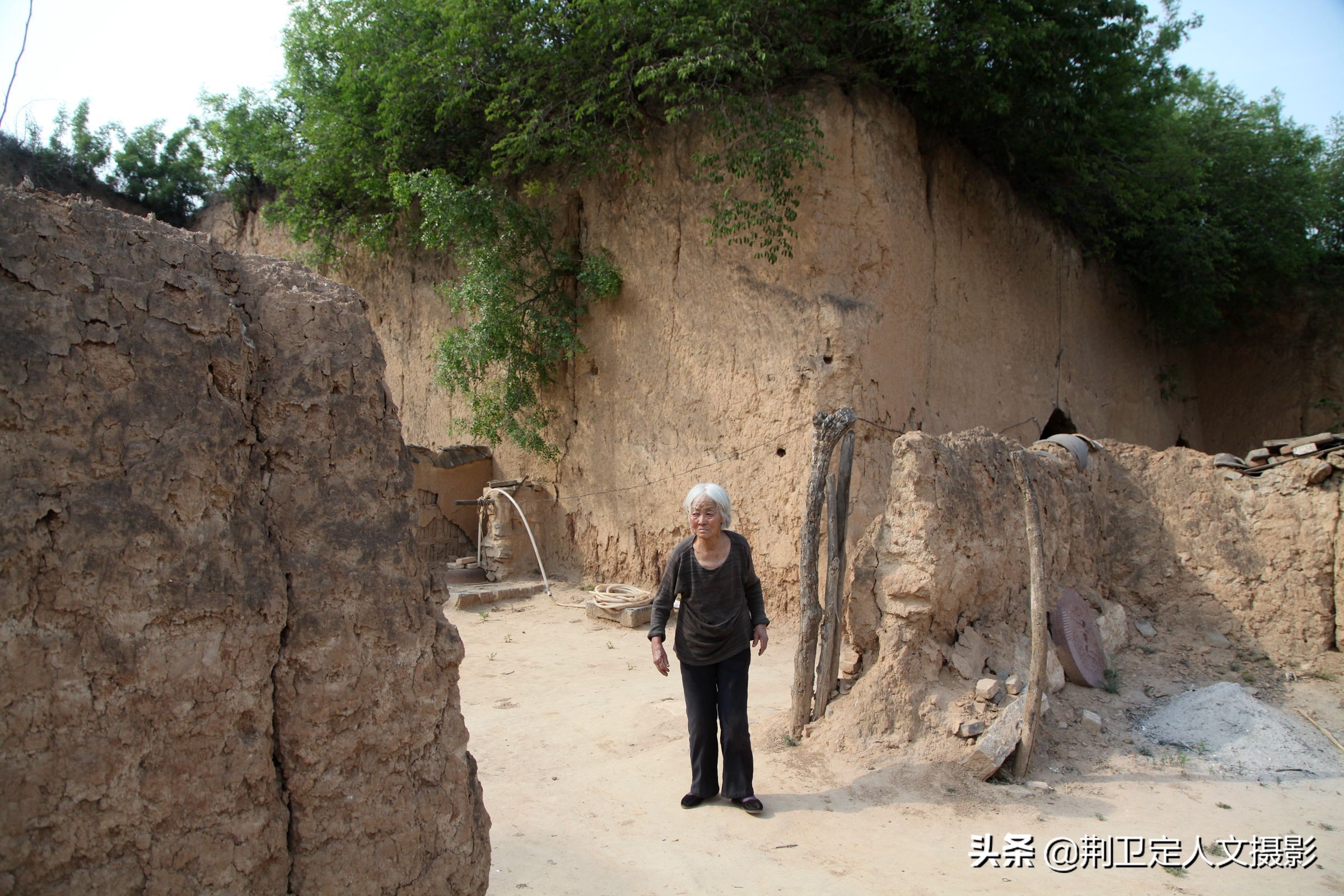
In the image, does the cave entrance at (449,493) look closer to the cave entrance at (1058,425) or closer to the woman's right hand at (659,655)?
the woman's right hand at (659,655)

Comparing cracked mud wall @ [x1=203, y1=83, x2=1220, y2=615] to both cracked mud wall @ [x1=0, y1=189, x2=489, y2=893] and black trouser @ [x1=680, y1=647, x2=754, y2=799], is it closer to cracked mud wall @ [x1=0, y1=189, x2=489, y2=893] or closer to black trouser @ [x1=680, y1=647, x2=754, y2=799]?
black trouser @ [x1=680, y1=647, x2=754, y2=799]

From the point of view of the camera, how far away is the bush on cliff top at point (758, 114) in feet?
24.3

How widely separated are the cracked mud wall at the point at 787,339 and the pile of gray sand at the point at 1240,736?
9.56 feet

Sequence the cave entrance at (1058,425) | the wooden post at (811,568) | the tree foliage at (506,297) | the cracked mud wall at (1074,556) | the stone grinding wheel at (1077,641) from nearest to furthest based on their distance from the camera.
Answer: the cracked mud wall at (1074,556) → the wooden post at (811,568) → the stone grinding wheel at (1077,641) → the tree foliage at (506,297) → the cave entrance at (1058,425)

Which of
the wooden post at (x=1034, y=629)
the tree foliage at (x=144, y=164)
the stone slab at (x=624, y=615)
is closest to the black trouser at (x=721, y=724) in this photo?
the wooden post at (x=1034, y=629)

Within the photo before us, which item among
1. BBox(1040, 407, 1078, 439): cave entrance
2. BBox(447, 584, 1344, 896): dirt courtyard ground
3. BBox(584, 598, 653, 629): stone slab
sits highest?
BBox(1040, 407, 1078, 439): cave entrance

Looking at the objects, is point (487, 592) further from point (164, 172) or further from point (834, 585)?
point (164, 172)

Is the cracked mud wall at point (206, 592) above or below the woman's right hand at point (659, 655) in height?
above

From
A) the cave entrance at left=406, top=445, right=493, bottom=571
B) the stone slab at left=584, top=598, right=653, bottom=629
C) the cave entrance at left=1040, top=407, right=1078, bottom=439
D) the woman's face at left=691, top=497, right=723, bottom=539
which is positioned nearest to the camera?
the woman's face at left=691, top=497, right=723, bottom=539

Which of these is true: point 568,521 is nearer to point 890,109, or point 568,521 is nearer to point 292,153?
point 890,109

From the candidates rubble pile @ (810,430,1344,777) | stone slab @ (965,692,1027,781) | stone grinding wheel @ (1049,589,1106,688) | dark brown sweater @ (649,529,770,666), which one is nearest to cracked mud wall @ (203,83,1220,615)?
rubble pile @ (810,430,1344,777)

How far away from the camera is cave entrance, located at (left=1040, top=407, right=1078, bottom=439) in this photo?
10.8 metres

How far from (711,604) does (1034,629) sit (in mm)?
1643

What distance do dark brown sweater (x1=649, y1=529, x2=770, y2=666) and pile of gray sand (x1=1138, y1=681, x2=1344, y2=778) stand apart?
2405mm
